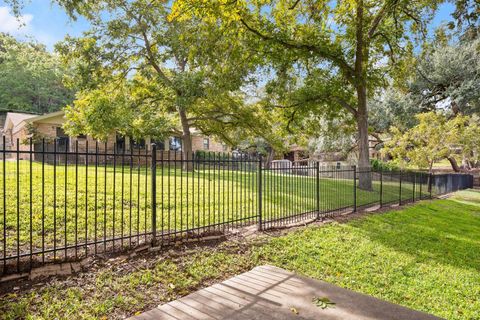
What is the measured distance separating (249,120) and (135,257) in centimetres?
1590

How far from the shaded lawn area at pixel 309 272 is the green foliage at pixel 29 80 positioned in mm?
43710

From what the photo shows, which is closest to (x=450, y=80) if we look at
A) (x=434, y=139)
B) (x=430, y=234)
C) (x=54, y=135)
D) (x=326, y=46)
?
(x=434, y=139)

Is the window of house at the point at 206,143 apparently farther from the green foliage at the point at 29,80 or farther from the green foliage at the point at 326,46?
the green foliage at the point at 29,80

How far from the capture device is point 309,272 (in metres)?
5.12

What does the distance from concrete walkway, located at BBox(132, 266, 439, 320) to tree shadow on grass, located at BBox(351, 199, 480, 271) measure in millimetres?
2981

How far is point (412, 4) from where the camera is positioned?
13.9 meters

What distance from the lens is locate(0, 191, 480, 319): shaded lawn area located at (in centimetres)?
370

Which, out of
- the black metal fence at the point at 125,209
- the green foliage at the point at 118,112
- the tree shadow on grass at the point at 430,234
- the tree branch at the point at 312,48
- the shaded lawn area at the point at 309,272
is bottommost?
the tree shadow on grass at the point at 430,234

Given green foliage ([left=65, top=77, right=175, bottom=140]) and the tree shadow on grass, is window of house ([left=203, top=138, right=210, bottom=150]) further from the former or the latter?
the tree shadow on grass

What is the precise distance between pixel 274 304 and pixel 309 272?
1.51 metres

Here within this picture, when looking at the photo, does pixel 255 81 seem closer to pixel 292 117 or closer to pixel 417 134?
pixel 292 117

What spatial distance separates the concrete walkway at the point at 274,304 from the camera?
3.52 meters

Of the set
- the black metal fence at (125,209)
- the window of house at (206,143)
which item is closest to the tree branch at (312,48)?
the black metal fence at (125,209)

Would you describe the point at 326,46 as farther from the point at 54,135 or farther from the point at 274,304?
the point at 54,135
